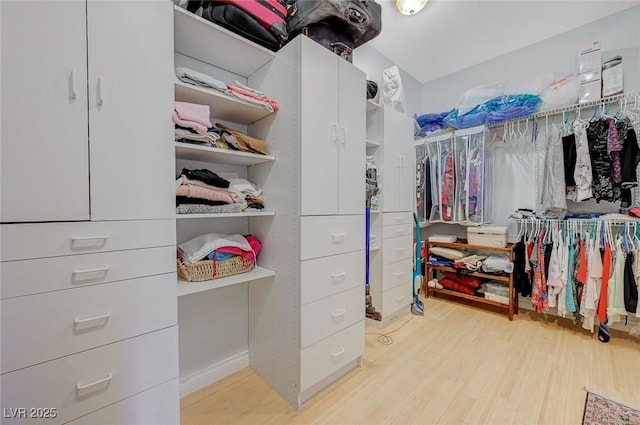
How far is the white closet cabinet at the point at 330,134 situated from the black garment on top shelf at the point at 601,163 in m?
2.03

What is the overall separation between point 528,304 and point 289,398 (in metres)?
2.68

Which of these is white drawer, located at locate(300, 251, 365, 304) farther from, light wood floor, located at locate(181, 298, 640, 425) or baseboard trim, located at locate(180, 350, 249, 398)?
baseboard trim, located at locate(180, 350, 249, 398)

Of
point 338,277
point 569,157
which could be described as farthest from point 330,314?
point 569,157

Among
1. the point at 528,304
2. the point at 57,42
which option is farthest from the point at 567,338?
the point at 57,42

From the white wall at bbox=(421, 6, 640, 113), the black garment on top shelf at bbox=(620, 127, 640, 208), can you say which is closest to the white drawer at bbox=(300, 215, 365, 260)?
the black garment on top shelf at bbox=(620, 127, 640, 208)

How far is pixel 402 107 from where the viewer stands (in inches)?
97.4

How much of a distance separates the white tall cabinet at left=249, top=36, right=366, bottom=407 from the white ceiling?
1169mm

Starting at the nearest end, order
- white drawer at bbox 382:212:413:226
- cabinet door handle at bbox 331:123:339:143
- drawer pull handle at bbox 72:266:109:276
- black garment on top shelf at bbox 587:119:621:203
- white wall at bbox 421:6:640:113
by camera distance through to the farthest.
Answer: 1. drawer pull handle at bbox 72:266:109:276
2. cabinet door handle at bbox 331:123:339:143
3. black garment on top shelf at bbox 587:119:621:203
4. white wall at bbox 421:6:640:113
5. white drawer at bbox 382:212:413:226

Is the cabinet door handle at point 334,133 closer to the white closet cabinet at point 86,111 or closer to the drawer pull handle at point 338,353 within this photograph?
the white closet cabinet at point 86,111

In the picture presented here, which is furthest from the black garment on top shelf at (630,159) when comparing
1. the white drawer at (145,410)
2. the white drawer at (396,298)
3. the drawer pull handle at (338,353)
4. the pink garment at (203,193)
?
the white drawer at (145,410)

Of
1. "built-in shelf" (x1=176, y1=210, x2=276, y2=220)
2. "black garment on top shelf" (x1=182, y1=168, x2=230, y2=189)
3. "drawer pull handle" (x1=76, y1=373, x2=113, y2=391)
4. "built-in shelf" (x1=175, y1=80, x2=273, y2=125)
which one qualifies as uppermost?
"built-in shelf" (x1=175, y1=80, x2=273, y2=125)

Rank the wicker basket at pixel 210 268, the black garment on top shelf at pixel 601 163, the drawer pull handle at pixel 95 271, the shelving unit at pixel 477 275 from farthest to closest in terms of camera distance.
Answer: the shelving unit at pixel 477 275 < the black garment on top shelf at pixel 601 163 < the wicker basket at pixel 210 268 < the drawer pull handle at pixel 95 271

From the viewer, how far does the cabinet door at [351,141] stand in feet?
5.25

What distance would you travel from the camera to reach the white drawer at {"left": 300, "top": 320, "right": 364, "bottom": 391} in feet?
4.56
